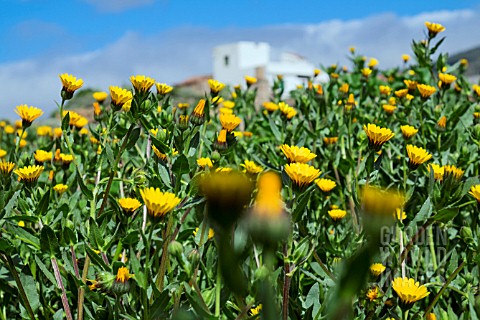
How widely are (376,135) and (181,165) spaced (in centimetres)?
60

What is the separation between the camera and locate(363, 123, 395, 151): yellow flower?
1.70 meters

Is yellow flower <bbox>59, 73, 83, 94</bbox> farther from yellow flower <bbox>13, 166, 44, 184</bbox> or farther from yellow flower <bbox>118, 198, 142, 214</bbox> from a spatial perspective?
yellow flower <bbox>118, 198, 142, 214</bbox>

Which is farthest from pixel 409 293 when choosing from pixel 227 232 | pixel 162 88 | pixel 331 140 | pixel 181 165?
pixel 331 140

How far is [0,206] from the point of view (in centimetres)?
157

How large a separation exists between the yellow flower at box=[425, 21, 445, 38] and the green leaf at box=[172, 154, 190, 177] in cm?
216

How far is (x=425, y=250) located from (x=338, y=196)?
1.95 feet

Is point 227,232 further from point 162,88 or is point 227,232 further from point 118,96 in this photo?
point 162,88

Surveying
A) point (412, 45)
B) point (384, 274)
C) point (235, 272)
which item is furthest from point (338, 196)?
point (235, 272)

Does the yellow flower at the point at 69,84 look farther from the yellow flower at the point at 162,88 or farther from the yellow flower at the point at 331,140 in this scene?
the yellow flower at the point at 331,140

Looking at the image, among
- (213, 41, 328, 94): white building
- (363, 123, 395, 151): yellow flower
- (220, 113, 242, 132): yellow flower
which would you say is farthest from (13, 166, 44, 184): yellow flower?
(213, 41, 328, 94): white building

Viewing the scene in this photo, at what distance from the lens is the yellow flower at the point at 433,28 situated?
3.19 m

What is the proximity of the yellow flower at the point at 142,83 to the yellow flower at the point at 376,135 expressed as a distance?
656 millimetres

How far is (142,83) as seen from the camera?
164 centimetres

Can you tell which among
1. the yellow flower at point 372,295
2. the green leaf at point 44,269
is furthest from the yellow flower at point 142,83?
the yellow flower at point 372,295
